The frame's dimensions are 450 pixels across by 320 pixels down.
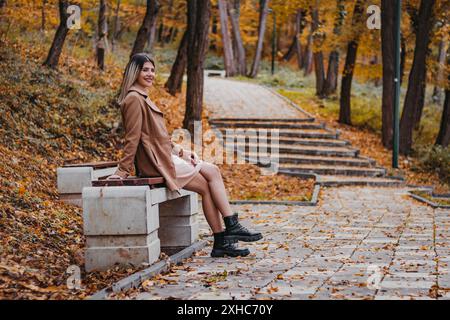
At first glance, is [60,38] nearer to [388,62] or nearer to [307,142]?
[307,142]

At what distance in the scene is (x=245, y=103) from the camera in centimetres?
2756

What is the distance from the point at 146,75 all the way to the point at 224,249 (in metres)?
2.03

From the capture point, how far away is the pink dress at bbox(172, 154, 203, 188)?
7.64 m

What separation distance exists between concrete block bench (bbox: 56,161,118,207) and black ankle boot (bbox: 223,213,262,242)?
5.42 feet

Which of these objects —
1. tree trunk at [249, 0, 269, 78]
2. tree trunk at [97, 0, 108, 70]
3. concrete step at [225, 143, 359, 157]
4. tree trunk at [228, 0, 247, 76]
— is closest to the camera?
concrete step at [225, 143, 359, 157]

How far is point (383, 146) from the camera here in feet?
74.9

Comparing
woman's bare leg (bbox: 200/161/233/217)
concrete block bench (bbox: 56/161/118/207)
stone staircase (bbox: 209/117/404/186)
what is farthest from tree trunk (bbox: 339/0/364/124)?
A: woman's bare leg (bbox: 200/161/233/217)

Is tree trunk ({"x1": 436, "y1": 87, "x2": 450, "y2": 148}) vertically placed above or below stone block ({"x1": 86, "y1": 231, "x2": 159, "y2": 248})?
below

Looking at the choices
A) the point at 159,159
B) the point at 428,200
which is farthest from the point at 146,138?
the point at 428,200

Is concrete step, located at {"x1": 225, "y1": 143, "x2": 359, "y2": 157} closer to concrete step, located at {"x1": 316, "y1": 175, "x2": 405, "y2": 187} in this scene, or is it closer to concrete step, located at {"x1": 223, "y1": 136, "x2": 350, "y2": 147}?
concrete step, located at {"x1": 223, "y1": 136, "x2": 350, "y2": 147}

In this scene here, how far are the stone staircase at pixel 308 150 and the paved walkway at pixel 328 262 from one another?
5.39 metres

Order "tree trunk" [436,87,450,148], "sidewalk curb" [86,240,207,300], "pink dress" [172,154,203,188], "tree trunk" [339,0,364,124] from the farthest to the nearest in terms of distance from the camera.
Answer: "tree trunk" [339,0,364,124]
"tree trunk" [436,87,450,148]
"pink dress" [172,154,203,188]
"sidewalk curb" [86,240,207,300]

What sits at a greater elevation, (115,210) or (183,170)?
(183,170)
